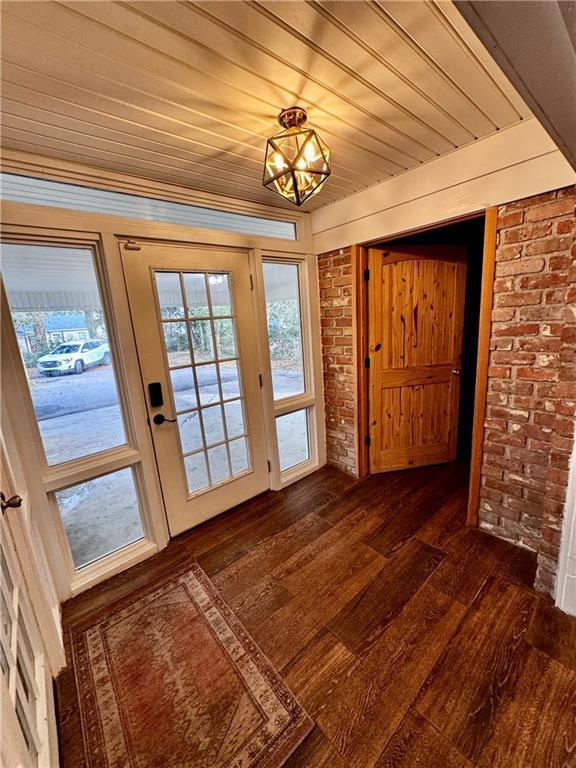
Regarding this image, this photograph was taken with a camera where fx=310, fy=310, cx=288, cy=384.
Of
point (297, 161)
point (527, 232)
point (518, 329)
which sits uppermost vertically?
point (297, 161)

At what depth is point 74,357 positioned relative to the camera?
165cm

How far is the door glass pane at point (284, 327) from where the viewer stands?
96.2 inches

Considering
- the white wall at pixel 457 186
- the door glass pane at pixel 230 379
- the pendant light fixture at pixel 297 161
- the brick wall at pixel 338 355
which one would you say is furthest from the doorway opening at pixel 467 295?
the door glass pane at pixel 230 379

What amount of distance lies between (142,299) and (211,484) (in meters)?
1.35

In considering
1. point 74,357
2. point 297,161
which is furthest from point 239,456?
point 297,161

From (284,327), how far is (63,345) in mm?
1501

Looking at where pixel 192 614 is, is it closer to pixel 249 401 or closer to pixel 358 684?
pixel 358 684

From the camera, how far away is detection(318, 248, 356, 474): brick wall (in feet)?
8.10

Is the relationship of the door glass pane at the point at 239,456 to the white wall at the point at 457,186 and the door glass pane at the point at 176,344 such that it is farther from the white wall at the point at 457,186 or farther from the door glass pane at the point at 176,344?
Result: the white wall at the point at 457,186

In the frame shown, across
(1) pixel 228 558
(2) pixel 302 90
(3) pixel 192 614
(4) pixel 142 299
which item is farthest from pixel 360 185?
(3) pixel 192 614

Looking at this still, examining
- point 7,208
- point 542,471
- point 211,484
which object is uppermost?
point 7,208

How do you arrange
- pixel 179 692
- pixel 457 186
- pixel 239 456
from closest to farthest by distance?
pixel 179 692 → pixel 457 186 → pixel 239 456

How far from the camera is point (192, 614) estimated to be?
1.58 meters

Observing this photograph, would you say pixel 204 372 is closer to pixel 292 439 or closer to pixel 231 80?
pixel 292 439
